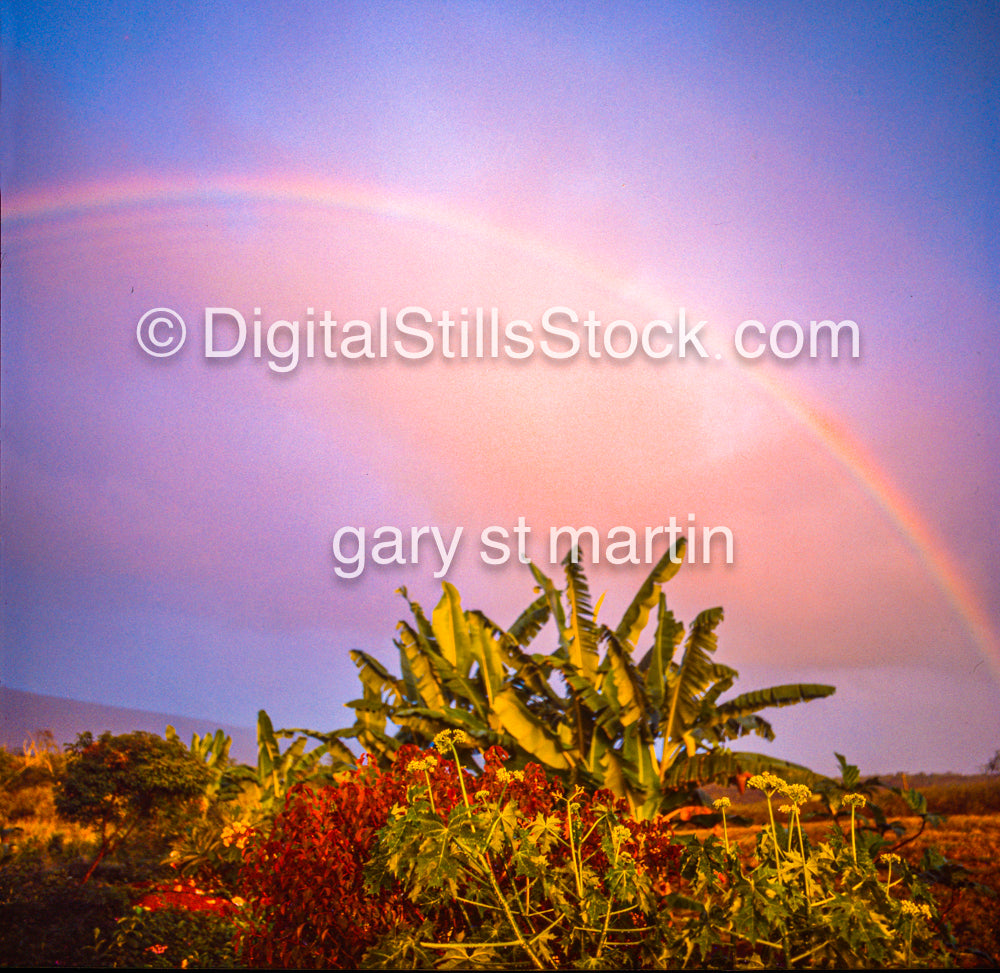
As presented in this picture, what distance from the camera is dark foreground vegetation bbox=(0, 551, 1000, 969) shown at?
2.71 metres

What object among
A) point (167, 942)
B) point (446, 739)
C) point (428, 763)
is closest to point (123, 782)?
point (167, 942)

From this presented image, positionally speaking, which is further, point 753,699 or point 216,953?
point 753,699

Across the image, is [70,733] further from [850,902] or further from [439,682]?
[850,902]

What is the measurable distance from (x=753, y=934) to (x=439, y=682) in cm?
604

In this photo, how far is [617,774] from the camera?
7266 mm

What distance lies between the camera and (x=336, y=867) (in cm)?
331

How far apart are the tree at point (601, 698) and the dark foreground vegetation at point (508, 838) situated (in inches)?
1.0

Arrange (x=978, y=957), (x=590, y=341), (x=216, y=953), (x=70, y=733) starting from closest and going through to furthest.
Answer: (x=978, y=957) < (x=216, y=953) < (x=590, y=341) < (x=70, y=733)

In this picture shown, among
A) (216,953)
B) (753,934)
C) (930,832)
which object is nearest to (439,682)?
(216,953)

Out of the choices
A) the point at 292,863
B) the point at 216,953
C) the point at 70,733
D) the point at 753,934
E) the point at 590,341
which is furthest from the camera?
the point at 70,733

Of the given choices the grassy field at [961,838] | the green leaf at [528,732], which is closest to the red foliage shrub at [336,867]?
the grassy field at [961,838]

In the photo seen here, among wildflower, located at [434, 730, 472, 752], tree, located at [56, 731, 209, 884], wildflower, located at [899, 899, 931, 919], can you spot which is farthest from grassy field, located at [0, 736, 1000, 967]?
wildflower, located at [434, 730, 472, 752]

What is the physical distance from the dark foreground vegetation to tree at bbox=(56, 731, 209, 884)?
3 centimetres

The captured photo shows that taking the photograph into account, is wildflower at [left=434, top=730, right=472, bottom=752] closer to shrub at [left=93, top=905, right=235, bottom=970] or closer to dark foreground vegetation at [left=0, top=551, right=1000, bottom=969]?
dark foreground vegetation at [left=0, top=551, right=1000, bottom=969]
